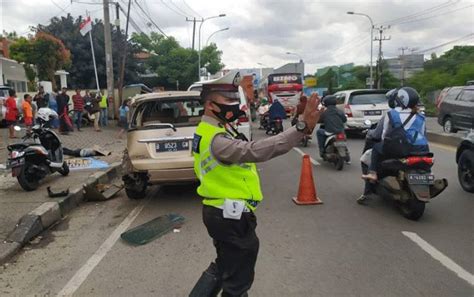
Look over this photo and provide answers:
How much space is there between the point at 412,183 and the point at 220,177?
3891 millimetres

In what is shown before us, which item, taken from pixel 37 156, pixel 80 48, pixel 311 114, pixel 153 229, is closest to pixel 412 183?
pixel 153 229

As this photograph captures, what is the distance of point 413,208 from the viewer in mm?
6129

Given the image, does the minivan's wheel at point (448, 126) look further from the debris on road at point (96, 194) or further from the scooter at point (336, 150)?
the debris on road at point (96, 194)

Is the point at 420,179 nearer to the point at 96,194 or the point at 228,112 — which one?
the point at 228,112

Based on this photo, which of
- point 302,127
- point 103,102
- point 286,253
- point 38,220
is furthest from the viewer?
point 103,102

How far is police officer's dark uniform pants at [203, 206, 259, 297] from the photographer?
2.97 meters

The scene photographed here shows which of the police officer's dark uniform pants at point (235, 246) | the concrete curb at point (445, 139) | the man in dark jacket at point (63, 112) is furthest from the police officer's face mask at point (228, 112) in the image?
the man in dark jacket at point (63, 112)

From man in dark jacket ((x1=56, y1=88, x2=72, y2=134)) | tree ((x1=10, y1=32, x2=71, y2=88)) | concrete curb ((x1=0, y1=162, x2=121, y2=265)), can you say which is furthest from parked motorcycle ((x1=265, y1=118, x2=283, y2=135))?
tree ((x1=10, y1=32, x2=71, y2=88))

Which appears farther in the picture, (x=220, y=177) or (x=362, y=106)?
(x=362, y=106)

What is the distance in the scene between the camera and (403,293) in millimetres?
4035

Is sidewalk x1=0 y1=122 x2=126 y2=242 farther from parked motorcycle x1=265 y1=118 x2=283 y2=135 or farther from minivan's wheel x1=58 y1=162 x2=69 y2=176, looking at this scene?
parked motorcycle x1=265 y1=118 x2=283 y2=135

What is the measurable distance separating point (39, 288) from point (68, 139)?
13.3 metres

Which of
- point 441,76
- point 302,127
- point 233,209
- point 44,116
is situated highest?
point 441,76

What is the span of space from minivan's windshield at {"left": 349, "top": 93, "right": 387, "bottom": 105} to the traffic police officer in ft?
45.9
